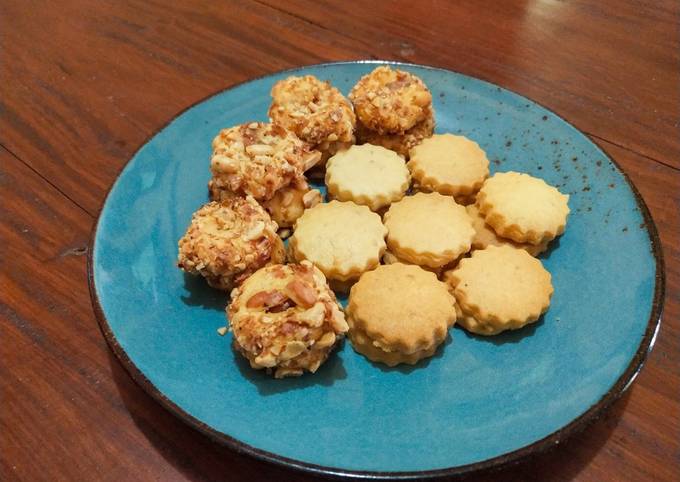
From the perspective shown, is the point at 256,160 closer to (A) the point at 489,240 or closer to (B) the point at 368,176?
(B) the point at 368,176

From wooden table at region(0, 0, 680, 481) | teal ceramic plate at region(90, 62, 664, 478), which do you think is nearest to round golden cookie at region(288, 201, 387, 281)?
teal ceramic plate at region(90, 62, 664, 478)

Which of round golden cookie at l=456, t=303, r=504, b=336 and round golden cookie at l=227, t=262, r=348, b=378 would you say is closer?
round golden cookie at l=227, t=262, r=348, b=378

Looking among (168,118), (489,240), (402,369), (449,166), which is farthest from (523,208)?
(168,118)

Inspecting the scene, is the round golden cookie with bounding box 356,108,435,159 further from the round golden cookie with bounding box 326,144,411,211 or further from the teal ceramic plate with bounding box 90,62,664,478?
the teal ceramic plate with bounding box 90,62,664,478

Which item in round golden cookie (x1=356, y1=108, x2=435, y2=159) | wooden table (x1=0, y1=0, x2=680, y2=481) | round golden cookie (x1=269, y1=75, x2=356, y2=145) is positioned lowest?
wooden table (x1=0, y1=0, x2=680, y2=481)

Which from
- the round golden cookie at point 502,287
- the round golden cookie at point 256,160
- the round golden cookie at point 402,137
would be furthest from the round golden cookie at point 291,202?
the round golden cookie at point 502,287

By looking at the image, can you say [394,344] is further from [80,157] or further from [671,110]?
[671,110]

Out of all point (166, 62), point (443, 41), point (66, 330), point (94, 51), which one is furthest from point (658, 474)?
point (94, 51)
